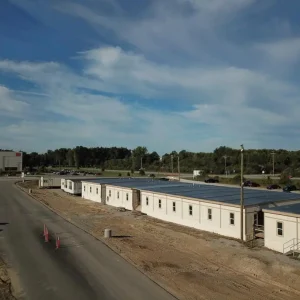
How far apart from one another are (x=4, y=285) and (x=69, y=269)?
385cm

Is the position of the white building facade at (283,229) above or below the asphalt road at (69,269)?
above

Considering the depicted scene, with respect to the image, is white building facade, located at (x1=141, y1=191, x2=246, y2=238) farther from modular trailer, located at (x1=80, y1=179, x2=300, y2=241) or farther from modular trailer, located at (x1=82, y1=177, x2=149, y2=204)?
modular trailer, located at (x1=82, y1=177, x2=149, y2=204)

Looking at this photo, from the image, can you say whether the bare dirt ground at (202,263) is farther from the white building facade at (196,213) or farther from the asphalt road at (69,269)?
the asphalt road at (69,269)

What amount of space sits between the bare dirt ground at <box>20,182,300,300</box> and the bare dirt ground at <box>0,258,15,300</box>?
23.8 ft

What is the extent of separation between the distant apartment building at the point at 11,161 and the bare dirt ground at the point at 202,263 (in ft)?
430

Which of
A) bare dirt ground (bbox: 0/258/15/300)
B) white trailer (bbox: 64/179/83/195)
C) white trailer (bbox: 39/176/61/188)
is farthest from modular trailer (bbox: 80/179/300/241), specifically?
white trailer (bbox: 39/176/61/188)

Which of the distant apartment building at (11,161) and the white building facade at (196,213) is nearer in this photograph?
the white building facade at (196,213)

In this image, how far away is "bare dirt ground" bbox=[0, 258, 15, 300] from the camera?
1628 centimetres

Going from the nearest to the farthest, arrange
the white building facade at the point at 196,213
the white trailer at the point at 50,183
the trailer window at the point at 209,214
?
the white building facade at the point at 196,213
the trailer window at the point at 209,214
the white trailer at the point at 50,183

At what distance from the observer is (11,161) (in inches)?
6147

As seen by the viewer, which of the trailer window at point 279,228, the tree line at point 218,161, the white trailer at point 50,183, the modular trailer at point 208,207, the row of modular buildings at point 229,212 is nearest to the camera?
the row of modular buildings at point 229,212

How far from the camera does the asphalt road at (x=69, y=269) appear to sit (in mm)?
16953

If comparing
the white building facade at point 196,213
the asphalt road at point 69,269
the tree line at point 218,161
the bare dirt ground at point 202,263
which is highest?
the tree line at point 218,161

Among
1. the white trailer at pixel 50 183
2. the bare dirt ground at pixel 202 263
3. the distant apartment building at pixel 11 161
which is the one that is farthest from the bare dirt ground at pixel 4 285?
the distant apartment building at pixel 11 161
